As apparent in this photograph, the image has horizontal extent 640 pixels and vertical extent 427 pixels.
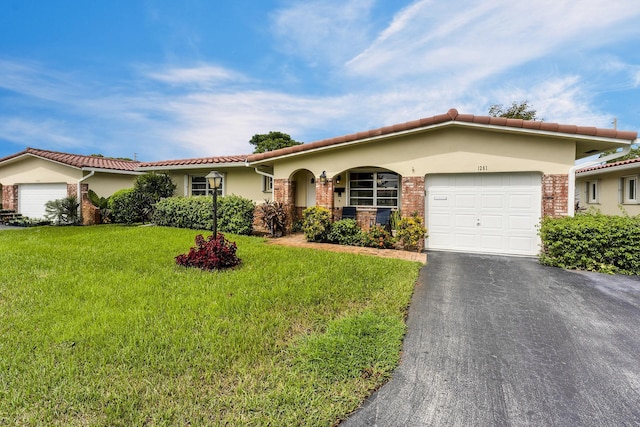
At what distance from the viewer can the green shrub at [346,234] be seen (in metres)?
9.55

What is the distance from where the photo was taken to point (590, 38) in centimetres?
947

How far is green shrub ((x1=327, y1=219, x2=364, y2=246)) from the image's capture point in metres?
9.55

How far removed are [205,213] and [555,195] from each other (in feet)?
38.2

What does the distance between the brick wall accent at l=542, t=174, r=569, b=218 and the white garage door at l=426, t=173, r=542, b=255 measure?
0.14 meters

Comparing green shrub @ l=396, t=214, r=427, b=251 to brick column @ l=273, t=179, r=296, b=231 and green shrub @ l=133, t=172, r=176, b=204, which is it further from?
green shrub @ l=133, t=172, r=176, b=204

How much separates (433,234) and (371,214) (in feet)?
9.19

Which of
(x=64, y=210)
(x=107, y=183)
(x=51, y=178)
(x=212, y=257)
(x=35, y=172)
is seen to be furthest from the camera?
(x=35, y=172)

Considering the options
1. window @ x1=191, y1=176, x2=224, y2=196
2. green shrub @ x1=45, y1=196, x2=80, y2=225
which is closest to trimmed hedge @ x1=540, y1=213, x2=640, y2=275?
window @ x1=191, y1=176, x2=224, y2=196

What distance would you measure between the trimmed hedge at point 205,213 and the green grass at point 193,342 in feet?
16.7

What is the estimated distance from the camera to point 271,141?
33031mm

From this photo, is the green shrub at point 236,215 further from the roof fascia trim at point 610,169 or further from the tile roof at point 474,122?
the roof fascia trim at point 610,169

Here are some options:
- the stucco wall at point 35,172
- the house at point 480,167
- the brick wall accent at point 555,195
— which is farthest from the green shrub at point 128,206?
the brick wall accent at point 555,195

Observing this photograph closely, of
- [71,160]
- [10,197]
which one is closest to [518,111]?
[71,160]

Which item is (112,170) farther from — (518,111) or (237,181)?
(518,111)
